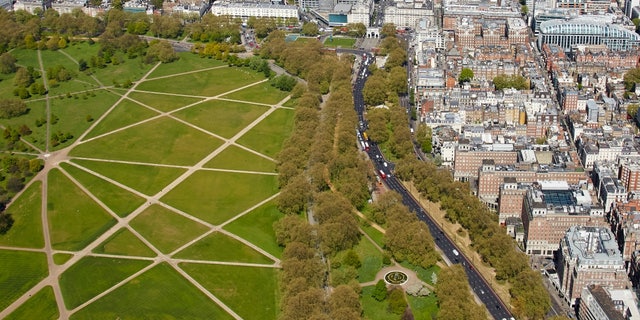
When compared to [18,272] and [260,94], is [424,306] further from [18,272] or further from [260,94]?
[260,94]

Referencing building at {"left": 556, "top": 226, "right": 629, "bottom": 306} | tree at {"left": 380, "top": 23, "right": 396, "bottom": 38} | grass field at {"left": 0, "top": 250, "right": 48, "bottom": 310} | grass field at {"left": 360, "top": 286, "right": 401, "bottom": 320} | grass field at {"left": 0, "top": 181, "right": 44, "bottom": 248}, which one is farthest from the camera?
tree at {"left": 380, "top": 23, "right": 396, "bottom": 38}

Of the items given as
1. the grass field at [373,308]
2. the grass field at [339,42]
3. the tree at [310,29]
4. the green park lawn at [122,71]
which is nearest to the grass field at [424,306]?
the grass field at [373,308]

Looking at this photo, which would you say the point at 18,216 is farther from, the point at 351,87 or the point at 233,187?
the point at 351,87

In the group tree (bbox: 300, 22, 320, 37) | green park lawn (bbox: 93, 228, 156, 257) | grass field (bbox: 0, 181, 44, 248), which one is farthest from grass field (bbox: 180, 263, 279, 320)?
tree (bbox: 300, 22, 320, 37)

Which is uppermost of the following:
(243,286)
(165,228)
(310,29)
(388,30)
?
(310,29)

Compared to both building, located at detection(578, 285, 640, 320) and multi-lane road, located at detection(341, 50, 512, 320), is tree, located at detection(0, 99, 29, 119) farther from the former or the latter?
building, located at detection(578, 285, 640, 320)

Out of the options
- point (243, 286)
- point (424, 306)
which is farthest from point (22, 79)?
point (424, 306)
